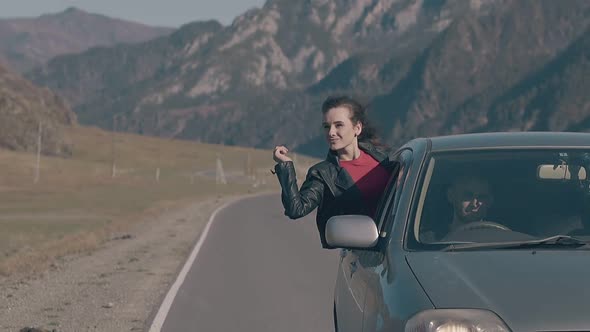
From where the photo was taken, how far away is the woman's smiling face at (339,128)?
285 inches

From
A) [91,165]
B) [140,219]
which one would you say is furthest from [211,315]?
[91,165]

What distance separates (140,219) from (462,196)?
124 ft

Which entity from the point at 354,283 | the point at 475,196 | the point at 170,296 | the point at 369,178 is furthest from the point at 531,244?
the point at 170,296

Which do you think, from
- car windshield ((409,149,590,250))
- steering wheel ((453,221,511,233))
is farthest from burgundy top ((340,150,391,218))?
steering wheel ((453,221,511,233))

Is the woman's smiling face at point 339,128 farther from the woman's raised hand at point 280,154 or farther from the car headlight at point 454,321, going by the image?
the car headlight at point 454,321

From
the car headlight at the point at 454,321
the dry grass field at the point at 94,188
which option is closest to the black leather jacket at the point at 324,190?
the car headlight at the point at 454,321

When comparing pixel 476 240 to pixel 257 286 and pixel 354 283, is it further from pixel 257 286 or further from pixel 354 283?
pixel 257 286

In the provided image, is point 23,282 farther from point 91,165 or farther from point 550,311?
point 91,165

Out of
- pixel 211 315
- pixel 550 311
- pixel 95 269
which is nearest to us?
pixel 550 311

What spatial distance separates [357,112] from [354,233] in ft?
6.23

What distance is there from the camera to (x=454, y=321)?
4.82 meters

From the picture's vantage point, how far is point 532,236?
5.83 meters

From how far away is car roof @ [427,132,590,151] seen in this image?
20.6ft

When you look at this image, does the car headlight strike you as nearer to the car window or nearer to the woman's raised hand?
the car window
